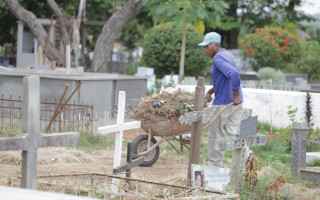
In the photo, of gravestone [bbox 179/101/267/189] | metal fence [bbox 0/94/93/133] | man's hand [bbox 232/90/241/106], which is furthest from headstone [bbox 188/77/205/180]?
metal fence [bbox 0/94/93/133]

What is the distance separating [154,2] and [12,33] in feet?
62.7

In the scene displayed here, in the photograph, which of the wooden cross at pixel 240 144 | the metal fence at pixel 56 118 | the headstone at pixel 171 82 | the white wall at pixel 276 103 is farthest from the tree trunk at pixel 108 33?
the wooden cross at pixel 240 144

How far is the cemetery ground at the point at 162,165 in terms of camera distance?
732cm

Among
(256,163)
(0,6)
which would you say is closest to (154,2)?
(256,163)

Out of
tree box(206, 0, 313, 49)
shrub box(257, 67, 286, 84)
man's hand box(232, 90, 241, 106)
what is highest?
tree box(206, 0, 313, 49)

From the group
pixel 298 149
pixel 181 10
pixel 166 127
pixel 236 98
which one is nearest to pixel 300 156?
pixel 298 149

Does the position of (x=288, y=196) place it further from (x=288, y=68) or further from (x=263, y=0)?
(x=263, y=0)

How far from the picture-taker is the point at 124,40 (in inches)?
1876

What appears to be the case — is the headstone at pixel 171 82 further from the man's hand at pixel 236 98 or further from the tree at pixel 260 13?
the tree at pixel 260 13

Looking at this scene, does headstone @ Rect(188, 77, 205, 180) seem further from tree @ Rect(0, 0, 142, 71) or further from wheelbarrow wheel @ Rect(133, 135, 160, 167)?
tree @ Rect(0, 0, 142, 71)

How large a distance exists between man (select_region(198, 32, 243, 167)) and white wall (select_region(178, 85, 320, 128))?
5.02 m

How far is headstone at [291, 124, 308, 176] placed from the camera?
342 inches

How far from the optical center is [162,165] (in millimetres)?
9766

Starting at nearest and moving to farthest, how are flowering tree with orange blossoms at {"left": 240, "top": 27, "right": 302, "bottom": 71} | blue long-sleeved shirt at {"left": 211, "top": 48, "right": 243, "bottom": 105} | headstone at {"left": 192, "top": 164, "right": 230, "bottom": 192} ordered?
headstone at {"left": 192, "top": 164, "right": 230, "bottom": 192} → blue long-sleeved shirt at {"left": 211, "top": 48, "right": 243, "bottom": 105} → flowering tree with orange blossoms at {"left": 240, "top": 27, "right": 302, "bottom": 71}
